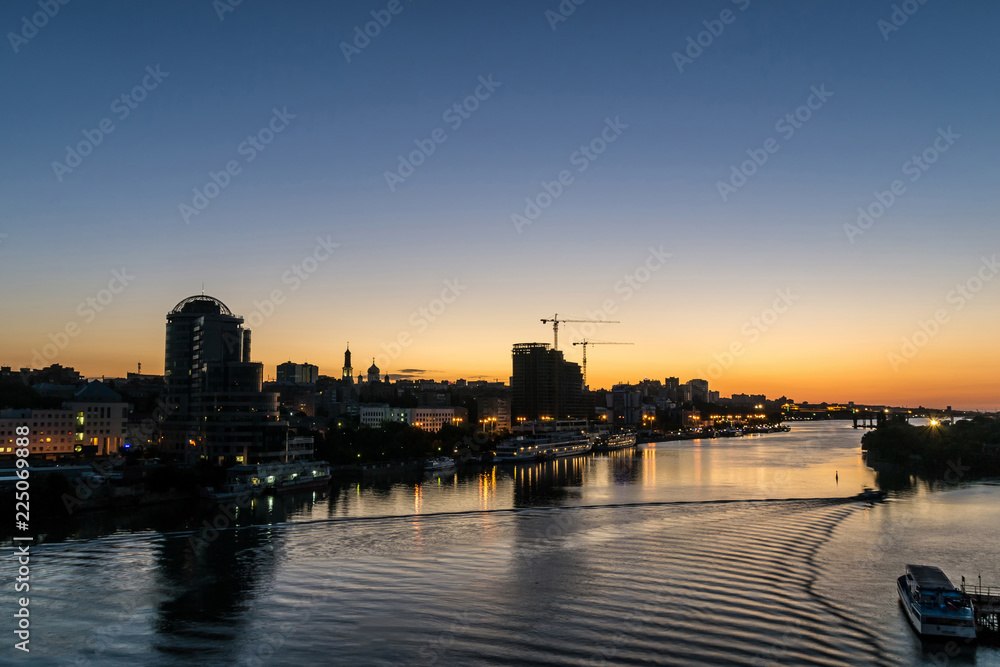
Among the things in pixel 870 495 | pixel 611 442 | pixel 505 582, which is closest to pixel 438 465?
pixel 870 495

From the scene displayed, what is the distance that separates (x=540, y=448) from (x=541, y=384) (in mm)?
41616

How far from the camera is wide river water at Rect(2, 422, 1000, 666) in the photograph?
31.4 ft

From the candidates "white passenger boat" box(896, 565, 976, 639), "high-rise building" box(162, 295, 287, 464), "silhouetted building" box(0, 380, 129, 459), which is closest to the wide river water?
"white passenger boat" box(896, 565, 976, 639)

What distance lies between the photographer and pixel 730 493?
2489cm

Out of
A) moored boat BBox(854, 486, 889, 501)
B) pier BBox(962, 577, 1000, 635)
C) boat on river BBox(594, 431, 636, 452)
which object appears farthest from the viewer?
boat on river BBox(594, 431, 636, 452)

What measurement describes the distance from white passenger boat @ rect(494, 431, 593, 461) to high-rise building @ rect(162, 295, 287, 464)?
15.0 m

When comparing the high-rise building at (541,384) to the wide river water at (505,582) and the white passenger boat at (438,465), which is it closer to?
the white passenger boat at (438,465)

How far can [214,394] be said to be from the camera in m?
33.1

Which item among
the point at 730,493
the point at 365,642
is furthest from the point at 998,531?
the point at 365,642

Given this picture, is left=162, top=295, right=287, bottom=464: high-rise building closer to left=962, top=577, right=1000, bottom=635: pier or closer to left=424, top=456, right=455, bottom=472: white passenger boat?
left=424, top=456, right=455, bottom=472: white passenger boat

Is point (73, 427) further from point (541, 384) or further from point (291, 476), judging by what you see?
point (541, 384)

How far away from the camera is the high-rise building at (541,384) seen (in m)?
87.9

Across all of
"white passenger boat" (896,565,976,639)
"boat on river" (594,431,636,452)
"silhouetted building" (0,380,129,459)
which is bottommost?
"boat on river" (594,431,636,452)

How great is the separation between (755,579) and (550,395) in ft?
249
